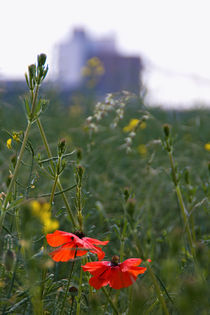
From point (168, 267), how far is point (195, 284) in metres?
0.06

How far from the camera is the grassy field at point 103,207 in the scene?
→ 77 centimetres

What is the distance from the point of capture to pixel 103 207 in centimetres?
182

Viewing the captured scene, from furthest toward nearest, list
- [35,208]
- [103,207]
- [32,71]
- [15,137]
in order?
[103,207] < [15,137] < [32,71] < [35,208]

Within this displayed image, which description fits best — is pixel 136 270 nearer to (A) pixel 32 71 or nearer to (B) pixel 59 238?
(B) pixel 59 238

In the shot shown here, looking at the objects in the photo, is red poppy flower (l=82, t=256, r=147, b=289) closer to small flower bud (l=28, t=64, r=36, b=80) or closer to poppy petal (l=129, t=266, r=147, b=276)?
poppy petal (l=129, t=266, r=147, b=276)

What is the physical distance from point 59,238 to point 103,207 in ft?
2.80

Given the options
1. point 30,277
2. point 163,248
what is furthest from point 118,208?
point 30,277

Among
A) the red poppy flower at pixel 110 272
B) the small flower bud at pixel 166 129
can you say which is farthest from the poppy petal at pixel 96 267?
the small flower bud at pixel 166 129

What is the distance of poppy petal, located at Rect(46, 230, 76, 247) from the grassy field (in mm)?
21

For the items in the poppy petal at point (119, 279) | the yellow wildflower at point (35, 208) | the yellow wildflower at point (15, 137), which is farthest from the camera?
the yellow wildflower at point (15, 137)

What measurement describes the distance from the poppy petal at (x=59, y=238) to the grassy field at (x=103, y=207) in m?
0.02

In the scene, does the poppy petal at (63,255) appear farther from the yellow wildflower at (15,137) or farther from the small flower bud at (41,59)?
the small flower bud at (41,59)

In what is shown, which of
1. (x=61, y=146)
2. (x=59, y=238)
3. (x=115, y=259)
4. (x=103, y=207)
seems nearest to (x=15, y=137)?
(x=61, y=146)

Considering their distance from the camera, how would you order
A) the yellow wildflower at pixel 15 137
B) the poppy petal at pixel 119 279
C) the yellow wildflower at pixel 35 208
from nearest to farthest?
the yellow wildflower at pixel 35 208 < the poppy petal at pixel 119 279 < the yellow wildflower at pixel 15 137
